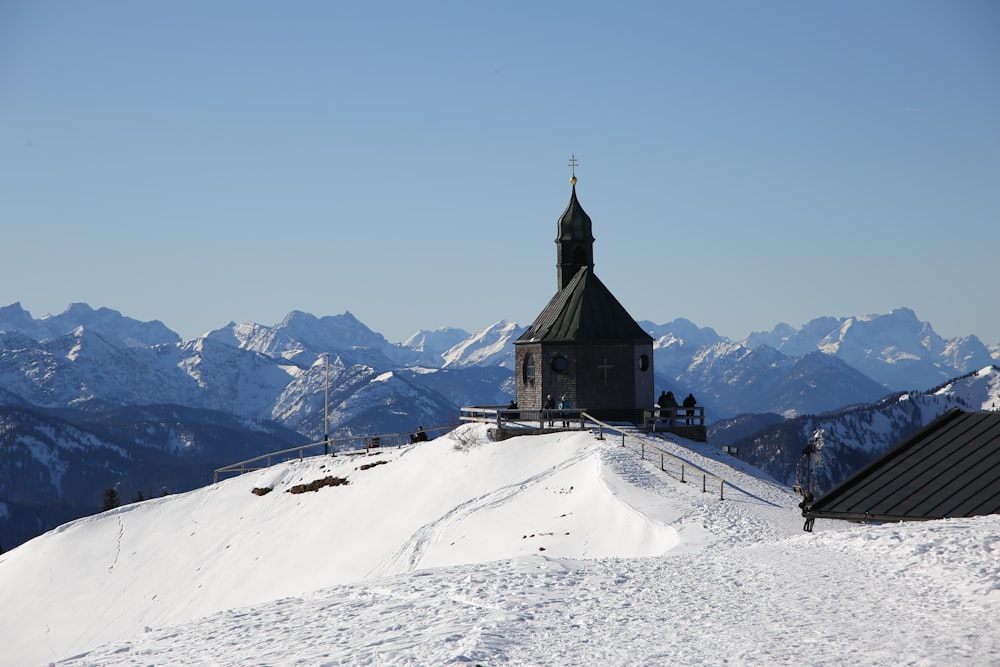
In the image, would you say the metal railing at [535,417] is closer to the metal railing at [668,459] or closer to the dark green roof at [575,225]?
the metal railing at [668,459]

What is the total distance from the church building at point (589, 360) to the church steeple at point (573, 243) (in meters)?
4.15

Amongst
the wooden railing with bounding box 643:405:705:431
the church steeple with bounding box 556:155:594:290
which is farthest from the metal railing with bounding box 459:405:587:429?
the church steeple with bounding box 556:155:594:290

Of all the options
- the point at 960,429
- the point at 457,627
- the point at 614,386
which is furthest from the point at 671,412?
the point at 457,627

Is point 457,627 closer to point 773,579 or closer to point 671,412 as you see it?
point 773,579

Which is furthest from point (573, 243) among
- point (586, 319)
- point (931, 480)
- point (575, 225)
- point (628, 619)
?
point (628, 619)

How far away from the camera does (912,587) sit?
2122cm

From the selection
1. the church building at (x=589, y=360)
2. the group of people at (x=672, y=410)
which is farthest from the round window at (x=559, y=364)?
the group of people at (x=672, y=410)

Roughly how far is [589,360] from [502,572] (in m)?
31.1

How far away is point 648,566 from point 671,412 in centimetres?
2843

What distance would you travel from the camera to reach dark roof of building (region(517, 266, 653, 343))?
5556cm

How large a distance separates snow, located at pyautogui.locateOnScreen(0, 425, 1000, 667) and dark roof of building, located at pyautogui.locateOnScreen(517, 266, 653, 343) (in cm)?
672

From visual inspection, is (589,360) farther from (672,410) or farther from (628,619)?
(628,619)

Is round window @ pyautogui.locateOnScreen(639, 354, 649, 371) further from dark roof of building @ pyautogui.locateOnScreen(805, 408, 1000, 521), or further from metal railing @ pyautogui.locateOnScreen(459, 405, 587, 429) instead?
dark roof of building @ pyautogui.locateOnScreen(805, 408, 1000, 521)

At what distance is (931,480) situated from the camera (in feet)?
85.6
